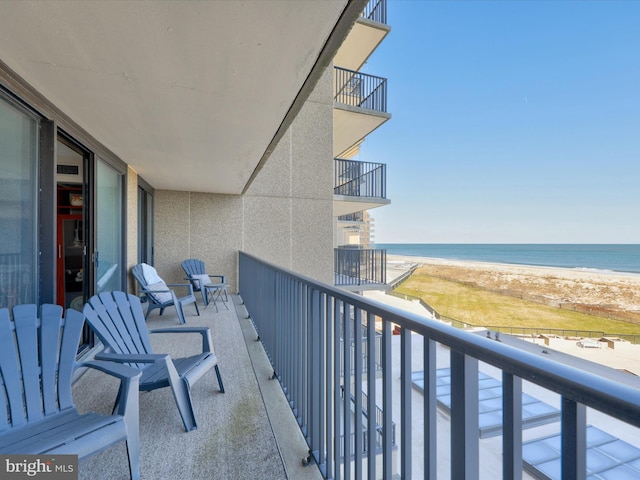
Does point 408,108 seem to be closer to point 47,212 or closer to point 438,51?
point 438,51

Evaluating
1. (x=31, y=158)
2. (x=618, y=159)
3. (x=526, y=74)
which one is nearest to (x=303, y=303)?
(x=31, y=158)

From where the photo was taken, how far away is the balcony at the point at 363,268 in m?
8.22

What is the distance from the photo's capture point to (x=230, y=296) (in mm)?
6398

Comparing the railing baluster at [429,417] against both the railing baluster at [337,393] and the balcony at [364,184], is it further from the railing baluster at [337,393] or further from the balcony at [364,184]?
the balcony at [364,184]

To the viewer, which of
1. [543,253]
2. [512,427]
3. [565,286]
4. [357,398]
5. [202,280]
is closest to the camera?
[512,427]

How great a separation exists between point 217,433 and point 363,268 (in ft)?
21.8

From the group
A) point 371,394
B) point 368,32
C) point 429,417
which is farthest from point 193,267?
point 368,32

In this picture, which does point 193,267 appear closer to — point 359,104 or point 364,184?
point 364,184

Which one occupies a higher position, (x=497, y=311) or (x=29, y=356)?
(x=29, y=356)

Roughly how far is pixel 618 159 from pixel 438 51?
1020 inches

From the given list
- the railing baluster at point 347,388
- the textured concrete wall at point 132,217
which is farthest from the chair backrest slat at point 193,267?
the railing baluster at point 347,388

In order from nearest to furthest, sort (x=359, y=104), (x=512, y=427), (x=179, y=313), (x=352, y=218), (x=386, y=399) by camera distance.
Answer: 1. (x=512, y=427)
2. (x=386, y=399)
3. (x=179, y=313)
4. (x=359, y=104)
5. (x=352, y=218)

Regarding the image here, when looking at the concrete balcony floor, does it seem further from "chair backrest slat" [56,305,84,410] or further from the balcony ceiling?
the balcony ceiling

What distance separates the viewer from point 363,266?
833 cm
